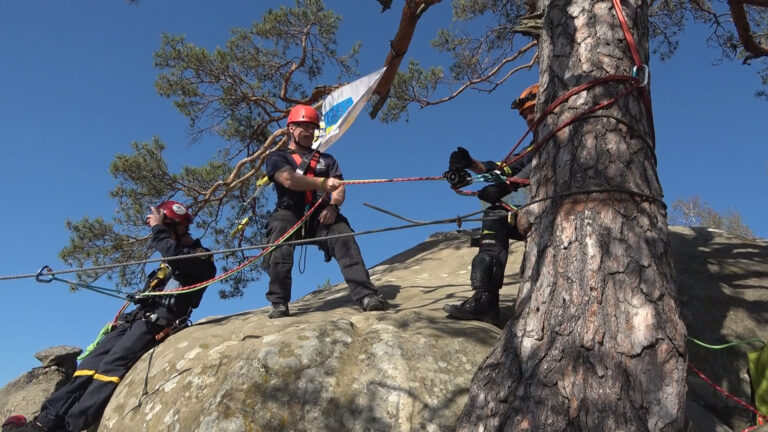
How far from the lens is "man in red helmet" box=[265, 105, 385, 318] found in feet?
14.0

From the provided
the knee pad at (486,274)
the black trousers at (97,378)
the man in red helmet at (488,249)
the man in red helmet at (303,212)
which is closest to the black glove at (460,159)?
the man in red helmet at (488,249)

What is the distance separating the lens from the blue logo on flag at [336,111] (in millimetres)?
7494

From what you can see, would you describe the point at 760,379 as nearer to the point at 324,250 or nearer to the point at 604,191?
the point at 604,191

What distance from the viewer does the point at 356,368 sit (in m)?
3.23

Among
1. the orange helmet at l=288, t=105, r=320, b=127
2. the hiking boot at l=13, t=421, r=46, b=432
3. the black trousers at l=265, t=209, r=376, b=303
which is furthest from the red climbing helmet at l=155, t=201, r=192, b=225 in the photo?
the hiking boot at l=13, t=421, r=46, b=432

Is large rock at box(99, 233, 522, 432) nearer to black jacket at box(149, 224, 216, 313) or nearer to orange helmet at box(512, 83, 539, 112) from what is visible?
black jacket at box(149, 224, 216, 313)

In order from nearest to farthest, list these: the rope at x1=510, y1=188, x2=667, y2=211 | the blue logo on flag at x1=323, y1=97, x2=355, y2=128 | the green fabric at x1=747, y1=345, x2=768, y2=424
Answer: the rope at x1=510, y1=188, x2=667, y2=211
the green fabric at x1=747, y1=345, x2=768, y2=424
the blue logo on flag at x1=323, y1=97, x2=355, y2=128

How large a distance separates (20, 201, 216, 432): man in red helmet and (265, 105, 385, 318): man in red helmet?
860mm

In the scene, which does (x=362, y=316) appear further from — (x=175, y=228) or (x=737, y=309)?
(x=737, y=309)

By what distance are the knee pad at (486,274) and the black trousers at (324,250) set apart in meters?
0.85

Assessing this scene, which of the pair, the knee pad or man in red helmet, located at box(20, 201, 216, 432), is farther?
man in red helmet, located at box(20, 201, 216, 432)

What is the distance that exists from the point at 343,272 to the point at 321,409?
4.72ft

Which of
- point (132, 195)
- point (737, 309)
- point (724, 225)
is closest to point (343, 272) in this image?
point (737, 309)

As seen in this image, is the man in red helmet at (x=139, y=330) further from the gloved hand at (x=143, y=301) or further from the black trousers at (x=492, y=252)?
the black trousers at (x=492, y=252)
